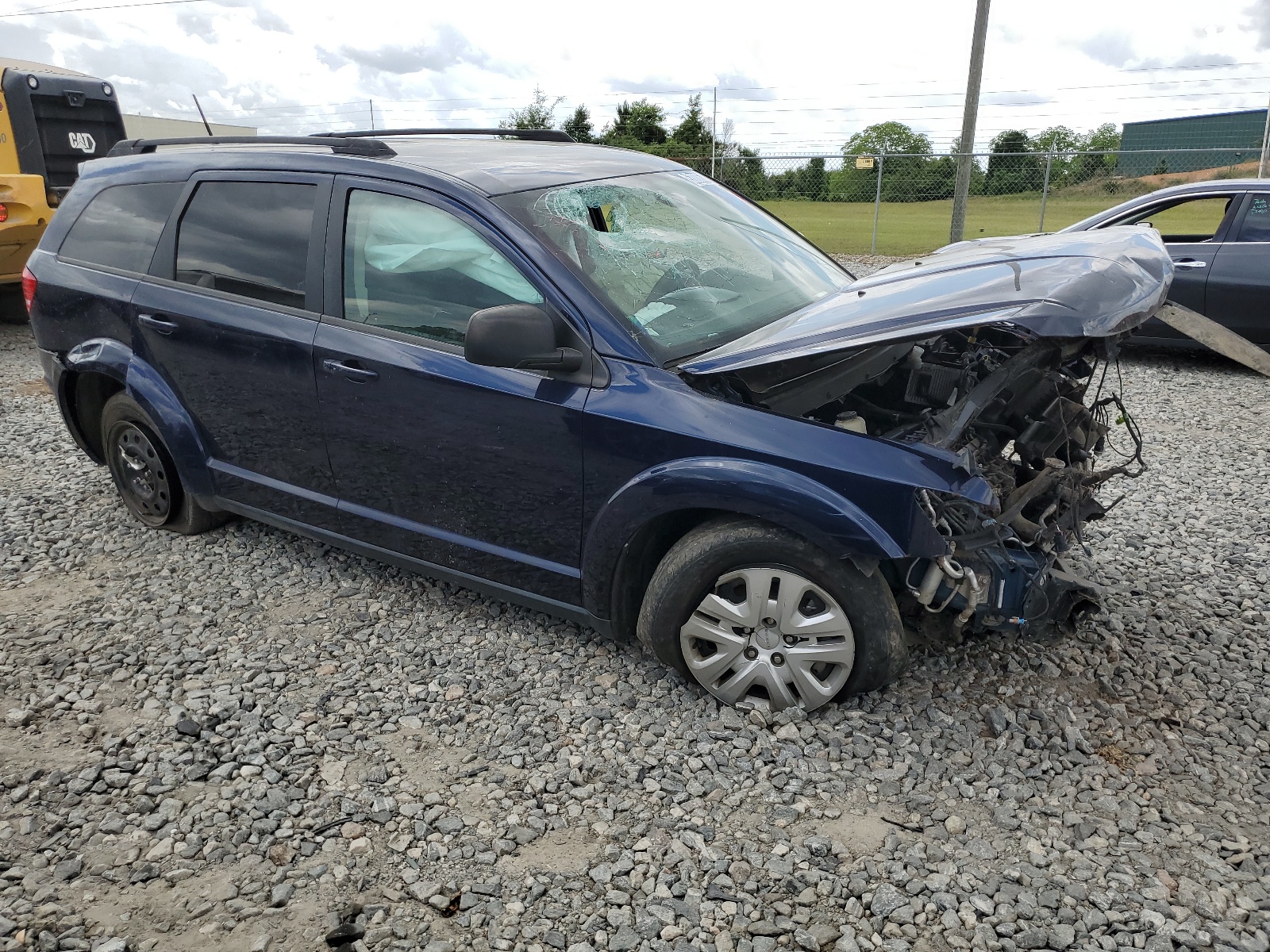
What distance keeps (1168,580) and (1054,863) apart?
2076 millimetres

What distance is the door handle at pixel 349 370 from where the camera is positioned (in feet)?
11.5

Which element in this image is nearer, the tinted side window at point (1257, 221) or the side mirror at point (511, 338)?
the side mirror at point (511, 338)

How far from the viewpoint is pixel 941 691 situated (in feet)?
10.9

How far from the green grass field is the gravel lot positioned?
15.2 m

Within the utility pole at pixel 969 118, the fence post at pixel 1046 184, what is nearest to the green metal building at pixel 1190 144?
the fence post at pixel 1046 184

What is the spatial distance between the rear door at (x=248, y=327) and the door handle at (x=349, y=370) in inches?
4.4

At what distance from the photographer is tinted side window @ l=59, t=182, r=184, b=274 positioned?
422 cm

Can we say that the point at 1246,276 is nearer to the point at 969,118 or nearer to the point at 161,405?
the point at 161,405

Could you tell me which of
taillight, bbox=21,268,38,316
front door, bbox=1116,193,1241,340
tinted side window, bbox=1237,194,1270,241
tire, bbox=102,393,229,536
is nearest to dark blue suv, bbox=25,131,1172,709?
tire, bbox=102,393,229,536

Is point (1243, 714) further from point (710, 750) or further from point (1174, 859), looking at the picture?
point (710, 750)

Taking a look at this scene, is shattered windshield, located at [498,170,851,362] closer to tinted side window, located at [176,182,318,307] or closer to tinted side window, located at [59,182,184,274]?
tinted side window, located at [176,182,318,307]

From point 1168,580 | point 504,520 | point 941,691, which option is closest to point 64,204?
point 504,520

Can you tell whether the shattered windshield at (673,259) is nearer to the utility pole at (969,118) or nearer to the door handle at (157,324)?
the door handle at (157,324)

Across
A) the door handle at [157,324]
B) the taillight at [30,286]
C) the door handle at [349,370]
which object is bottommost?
the door handle at [349,370]
